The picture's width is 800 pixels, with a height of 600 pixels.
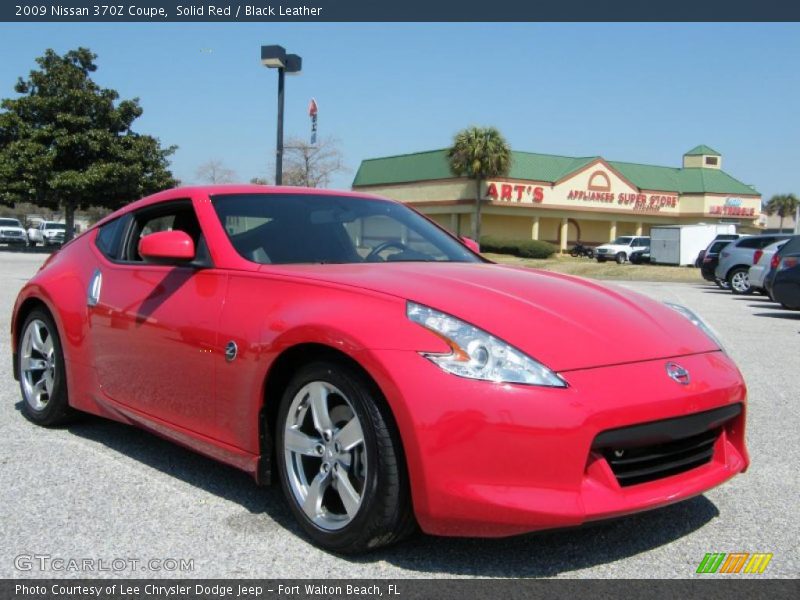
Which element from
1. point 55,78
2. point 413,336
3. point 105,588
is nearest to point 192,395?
point 105,588

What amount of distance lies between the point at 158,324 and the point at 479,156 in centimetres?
4837

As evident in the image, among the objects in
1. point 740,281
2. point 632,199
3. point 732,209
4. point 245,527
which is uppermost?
point 632,199

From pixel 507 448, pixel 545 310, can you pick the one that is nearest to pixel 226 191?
pixel 545 310

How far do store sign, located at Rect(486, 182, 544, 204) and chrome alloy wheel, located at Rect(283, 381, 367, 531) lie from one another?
49567mm

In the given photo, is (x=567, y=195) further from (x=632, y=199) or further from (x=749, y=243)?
(x=749, y=243)

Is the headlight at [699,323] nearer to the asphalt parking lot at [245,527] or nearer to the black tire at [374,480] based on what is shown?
the asphalt parking lot at [245,527]

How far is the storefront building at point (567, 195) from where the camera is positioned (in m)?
53.3

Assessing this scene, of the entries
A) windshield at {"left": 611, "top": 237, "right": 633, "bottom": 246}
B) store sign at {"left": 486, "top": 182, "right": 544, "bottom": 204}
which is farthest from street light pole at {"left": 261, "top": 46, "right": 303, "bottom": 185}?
store sign at {"left": 486, "top": 182, "right": 544, "bottom": 204}

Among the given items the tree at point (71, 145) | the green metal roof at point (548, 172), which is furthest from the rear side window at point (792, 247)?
the green metal roof at point (548, 172)

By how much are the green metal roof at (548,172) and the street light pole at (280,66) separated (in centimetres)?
3994

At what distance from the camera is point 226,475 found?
4.04 meters

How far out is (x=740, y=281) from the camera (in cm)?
2128

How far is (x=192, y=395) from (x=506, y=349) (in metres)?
1.59

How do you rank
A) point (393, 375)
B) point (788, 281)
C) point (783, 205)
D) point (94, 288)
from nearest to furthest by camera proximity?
point (393, 375) → point (94, 288) → point (788, 281) → point (783, 205)
